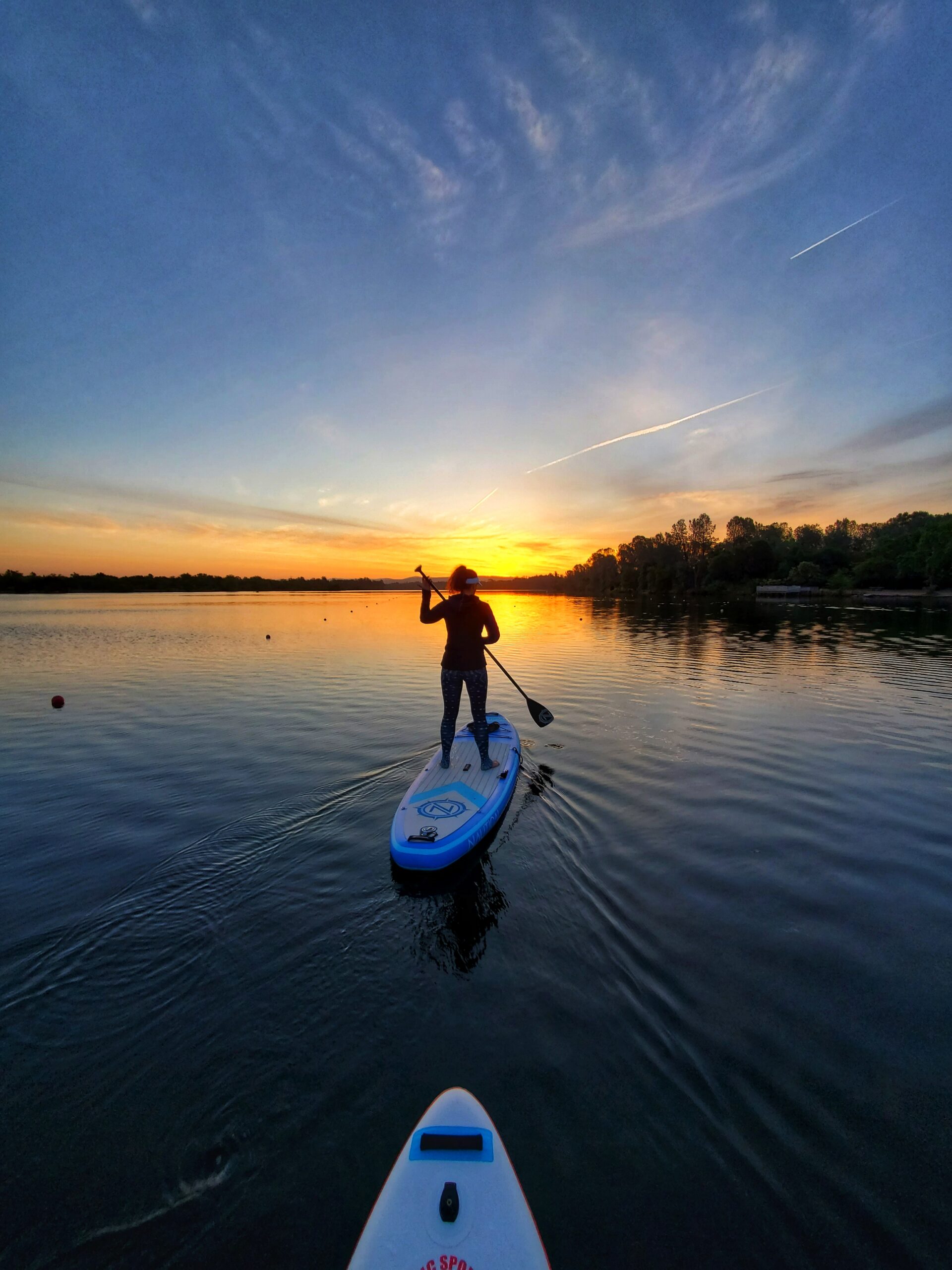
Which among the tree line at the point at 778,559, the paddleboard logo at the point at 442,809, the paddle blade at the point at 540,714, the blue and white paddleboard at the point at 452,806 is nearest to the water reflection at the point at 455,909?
the blue and white paddleboard at the point at 452,806

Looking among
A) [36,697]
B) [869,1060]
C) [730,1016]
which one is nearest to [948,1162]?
[869,1060]

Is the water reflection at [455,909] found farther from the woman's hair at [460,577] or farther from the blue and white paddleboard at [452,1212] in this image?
the woman's hair at [460,577]

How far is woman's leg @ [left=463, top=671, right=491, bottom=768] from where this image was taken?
9.15 m

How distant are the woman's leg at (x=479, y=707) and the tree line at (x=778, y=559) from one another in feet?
358

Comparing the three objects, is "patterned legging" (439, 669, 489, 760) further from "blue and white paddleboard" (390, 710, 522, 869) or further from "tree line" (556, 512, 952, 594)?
"tree line" (556, 512, 952, 594)

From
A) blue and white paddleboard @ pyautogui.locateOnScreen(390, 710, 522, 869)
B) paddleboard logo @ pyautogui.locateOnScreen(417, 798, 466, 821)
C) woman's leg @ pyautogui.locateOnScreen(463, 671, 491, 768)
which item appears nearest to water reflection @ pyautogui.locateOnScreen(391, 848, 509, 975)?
blue and white paddleboard @ pyautogui.locateOnScreen(390, 710, 522, 869)

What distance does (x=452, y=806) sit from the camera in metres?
7.65


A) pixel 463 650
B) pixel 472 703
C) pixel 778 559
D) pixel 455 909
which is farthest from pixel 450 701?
pixel 778 559

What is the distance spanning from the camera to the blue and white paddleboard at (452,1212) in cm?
252

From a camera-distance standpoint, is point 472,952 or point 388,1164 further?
point 472,952

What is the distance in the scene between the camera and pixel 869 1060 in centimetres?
407

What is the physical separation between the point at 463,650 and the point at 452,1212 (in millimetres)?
6954

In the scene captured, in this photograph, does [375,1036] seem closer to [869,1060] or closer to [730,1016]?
[730,1016]

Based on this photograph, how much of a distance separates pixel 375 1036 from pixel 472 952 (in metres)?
1.36
